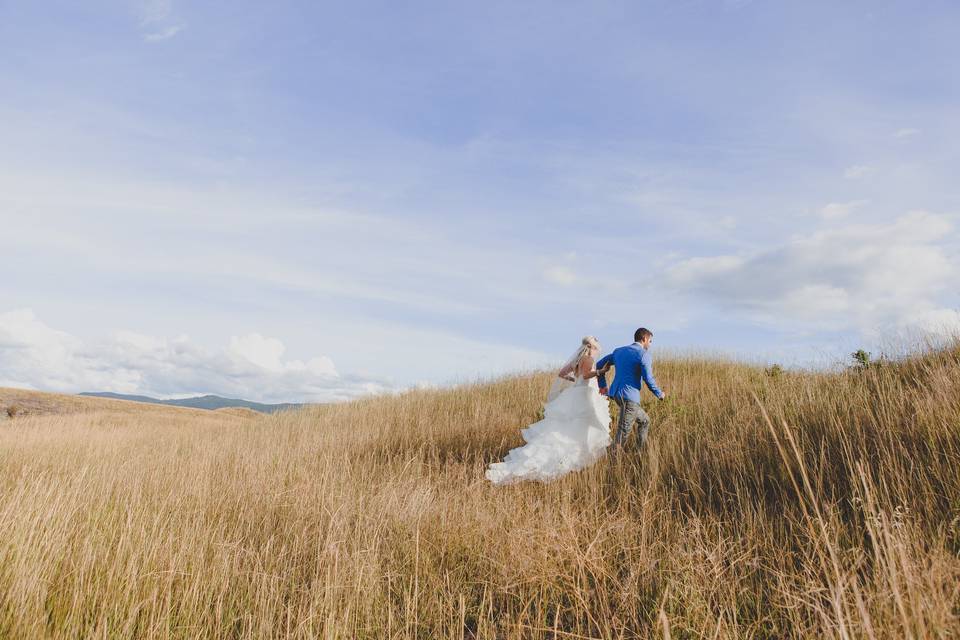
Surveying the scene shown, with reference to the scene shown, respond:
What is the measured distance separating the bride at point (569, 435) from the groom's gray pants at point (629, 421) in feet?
0.68

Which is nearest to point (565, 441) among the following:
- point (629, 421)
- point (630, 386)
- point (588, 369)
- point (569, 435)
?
point (569, 435)

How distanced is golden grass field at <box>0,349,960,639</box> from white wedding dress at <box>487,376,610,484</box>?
1.24 feet

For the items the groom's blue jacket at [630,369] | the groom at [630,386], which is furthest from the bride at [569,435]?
the groom's blue jacket at [630,369]

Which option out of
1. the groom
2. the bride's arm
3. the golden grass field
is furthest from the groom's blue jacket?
the golden grass field

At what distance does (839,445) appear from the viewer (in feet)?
19.1

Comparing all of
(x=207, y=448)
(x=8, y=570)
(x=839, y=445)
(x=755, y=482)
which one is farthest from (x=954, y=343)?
(x=207, y=448)

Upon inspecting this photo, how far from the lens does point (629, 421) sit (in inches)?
322

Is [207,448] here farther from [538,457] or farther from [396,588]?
[396,588]

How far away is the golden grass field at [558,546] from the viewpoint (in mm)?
3189

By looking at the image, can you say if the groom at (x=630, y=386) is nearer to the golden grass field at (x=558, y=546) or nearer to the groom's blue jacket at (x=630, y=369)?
the groom's blue jacket at (x=630, y=369)

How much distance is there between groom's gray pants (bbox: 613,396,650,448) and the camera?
8.13 metres

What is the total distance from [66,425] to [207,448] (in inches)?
345

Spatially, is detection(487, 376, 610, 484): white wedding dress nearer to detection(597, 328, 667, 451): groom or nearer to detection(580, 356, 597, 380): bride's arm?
detection(580, 356, 597, 380): bride's arm

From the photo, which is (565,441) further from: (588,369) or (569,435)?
(588,369)
